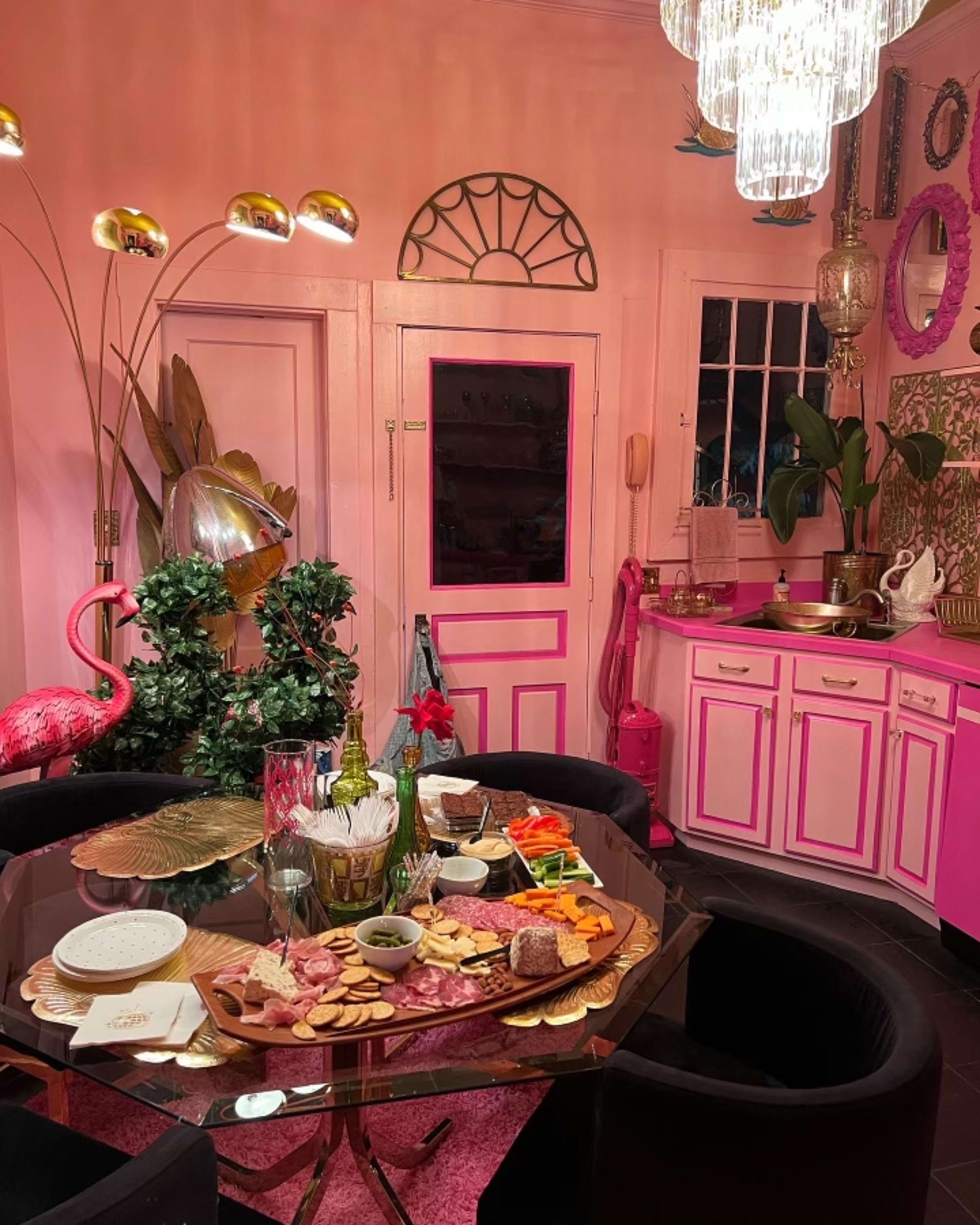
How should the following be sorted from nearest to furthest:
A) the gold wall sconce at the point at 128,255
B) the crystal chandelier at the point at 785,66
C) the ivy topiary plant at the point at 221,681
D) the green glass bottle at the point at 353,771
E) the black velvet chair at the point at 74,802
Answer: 1. the green glass bottle at the point at 353,771
2. the crystal chandelier at the point at 785,66
3. the black velvet chair at the point at 74,802
4. the gold wall sconce at the point at 128,255
5. the ivy topiary plant at the point at 221,681

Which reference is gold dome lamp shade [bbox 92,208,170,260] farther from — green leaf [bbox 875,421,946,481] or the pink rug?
green leaf [bbox 875,421,946,481]

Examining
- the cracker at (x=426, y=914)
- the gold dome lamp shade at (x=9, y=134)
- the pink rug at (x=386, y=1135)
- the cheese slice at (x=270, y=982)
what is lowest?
the pink rug at (x=386, y=1135)

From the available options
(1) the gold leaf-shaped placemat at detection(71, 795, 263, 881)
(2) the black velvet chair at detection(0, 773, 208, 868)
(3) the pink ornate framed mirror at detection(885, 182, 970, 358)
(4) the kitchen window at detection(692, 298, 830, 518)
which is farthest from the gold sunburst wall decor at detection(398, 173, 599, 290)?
(1) the gold leaf-shaped placemat at detection(71, 795, 263, 881)

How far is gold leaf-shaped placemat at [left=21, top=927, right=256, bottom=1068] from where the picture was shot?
1170 mm

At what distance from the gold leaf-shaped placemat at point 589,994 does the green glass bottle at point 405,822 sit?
375 mm

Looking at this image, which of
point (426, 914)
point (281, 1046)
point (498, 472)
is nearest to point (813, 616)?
point (498, 472)

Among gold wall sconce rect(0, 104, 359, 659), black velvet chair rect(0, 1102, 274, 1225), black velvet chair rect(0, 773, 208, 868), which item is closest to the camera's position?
black velvet chair rect(0, 1102, 274, 1225)

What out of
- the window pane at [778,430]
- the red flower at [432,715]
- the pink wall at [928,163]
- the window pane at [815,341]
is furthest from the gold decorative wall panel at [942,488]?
the red flower at [432,715]

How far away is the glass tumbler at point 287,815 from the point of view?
158 centimetres

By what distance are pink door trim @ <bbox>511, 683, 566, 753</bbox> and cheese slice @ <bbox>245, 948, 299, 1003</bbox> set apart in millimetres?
2528

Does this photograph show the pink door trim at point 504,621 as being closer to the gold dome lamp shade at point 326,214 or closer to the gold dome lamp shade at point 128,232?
the gold dome lamp shade at point 326,214

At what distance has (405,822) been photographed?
5.34 feet

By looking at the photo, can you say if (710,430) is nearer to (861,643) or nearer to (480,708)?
(861,643)

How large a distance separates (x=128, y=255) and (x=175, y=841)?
2181mm
